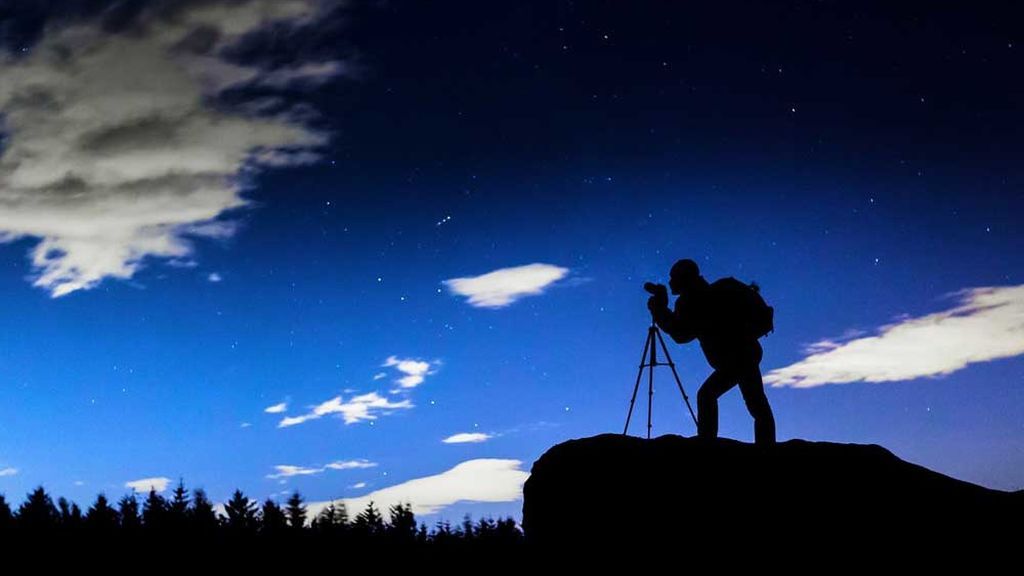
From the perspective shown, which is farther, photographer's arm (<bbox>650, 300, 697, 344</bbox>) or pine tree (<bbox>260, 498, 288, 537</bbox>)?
pine tree (<bbox>260, 498, 288, 537</bbox>)

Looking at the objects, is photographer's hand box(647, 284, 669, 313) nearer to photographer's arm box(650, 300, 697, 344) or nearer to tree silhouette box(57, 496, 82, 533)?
photographer's arm box(650, 300, 697, 344)

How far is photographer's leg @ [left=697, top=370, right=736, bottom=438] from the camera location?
9.49m

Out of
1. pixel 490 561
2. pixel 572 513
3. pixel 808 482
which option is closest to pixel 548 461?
pixel 572 513

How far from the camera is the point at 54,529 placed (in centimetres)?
987

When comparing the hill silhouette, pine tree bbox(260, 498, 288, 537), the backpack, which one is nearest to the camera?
the hill silhouette

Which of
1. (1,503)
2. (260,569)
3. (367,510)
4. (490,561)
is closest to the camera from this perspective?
(1,503)

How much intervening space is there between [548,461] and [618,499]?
132cm

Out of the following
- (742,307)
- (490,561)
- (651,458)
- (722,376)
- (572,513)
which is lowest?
(490,561)

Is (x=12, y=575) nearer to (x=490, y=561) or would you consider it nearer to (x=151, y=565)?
(x=151, y=565)

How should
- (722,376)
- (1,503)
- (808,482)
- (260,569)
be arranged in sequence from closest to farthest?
(808,482) → (722,376) → (1,503) → (260,569)

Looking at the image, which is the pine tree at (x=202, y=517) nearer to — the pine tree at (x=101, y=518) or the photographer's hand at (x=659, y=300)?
the pine tree at (x=101, y=518)

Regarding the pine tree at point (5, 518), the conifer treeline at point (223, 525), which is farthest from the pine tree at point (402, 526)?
the pine tree at point (5, 518)

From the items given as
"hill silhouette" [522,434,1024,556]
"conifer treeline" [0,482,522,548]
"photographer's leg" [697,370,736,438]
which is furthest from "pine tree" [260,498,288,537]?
"photographer's leg" [697,370,736,438]

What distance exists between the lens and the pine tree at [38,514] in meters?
9.79
